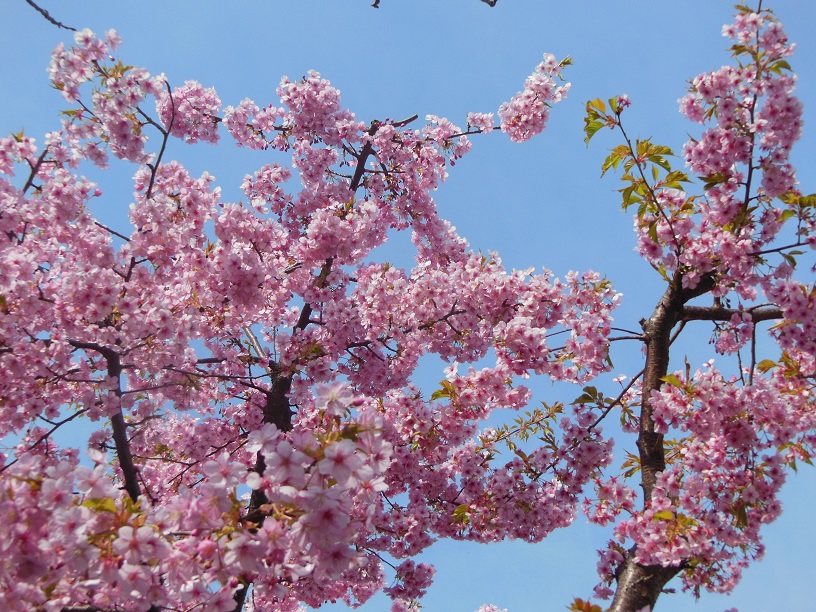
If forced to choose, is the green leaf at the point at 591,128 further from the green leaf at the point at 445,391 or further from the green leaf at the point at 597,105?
the green leaf at the point at 445,391

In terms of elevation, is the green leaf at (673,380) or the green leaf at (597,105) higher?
the green leaf at (597,105)

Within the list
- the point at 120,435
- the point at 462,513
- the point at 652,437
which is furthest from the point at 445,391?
the point at 120,435

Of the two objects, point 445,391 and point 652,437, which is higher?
point 445,391

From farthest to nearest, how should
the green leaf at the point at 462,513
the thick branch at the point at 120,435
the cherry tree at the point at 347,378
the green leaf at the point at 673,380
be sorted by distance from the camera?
the green leaf at the point at 462,513 < the thick branch at the point at 120,435 < the green leaf at the point at 673,380 < the cherry tree at the point at 347,378

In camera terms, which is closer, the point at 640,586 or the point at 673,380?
the point at 640,586

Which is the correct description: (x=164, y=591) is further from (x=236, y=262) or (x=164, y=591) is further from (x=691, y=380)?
(x=691, y=380)

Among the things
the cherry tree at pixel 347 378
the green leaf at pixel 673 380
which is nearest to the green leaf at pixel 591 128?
the cherry tree at pixel 347 378

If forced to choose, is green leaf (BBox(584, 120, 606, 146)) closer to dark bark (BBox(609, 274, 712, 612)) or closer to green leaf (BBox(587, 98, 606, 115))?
green leaf (BBox(587, 98, 606, 115))

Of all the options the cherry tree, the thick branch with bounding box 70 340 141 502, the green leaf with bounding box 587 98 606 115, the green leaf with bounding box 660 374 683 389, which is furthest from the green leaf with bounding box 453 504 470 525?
the green leaf with bounding box 587 98 606 115

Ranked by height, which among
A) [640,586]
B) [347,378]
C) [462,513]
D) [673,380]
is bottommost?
[640,586]

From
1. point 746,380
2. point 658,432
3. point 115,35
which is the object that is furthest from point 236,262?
point 746,380

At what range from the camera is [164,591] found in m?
3.15

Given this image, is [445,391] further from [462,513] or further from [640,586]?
[640,586]

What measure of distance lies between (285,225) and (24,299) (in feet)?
14.6
